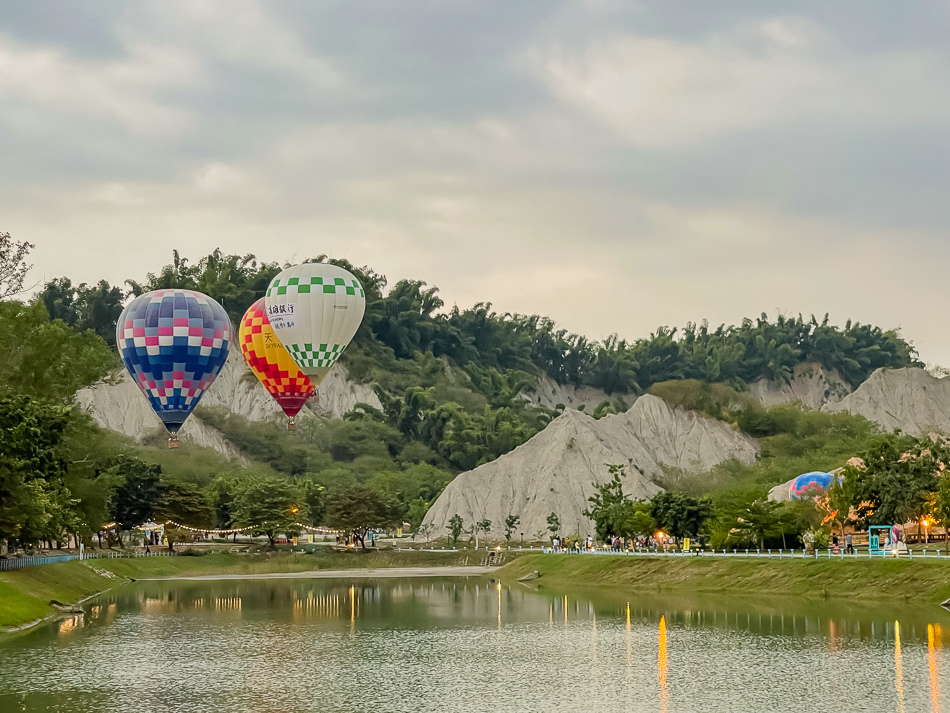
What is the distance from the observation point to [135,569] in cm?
8912

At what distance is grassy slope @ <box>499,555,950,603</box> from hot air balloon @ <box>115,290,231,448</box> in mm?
28826

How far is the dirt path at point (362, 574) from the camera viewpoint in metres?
91.1

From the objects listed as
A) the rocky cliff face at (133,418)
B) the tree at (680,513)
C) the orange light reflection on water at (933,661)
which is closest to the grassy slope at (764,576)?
the tree at (680,513)

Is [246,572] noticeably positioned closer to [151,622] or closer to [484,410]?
[151,622]

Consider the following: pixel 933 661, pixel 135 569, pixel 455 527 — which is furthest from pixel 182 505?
pixel 933 661

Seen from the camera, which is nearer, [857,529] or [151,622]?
[151,622]

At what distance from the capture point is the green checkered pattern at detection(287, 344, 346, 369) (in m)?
88.2

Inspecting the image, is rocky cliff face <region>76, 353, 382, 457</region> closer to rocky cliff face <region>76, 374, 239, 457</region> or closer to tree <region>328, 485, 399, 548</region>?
rocky cliff face <region>76, 374, 239, 457</region>

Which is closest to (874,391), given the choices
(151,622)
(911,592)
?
(911,592)

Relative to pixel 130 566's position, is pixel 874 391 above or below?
above

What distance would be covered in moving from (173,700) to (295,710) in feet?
12.7

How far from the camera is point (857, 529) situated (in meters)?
74.8

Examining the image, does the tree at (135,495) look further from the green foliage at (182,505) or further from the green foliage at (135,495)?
the green foliage at (182,505)

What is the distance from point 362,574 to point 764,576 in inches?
1663
